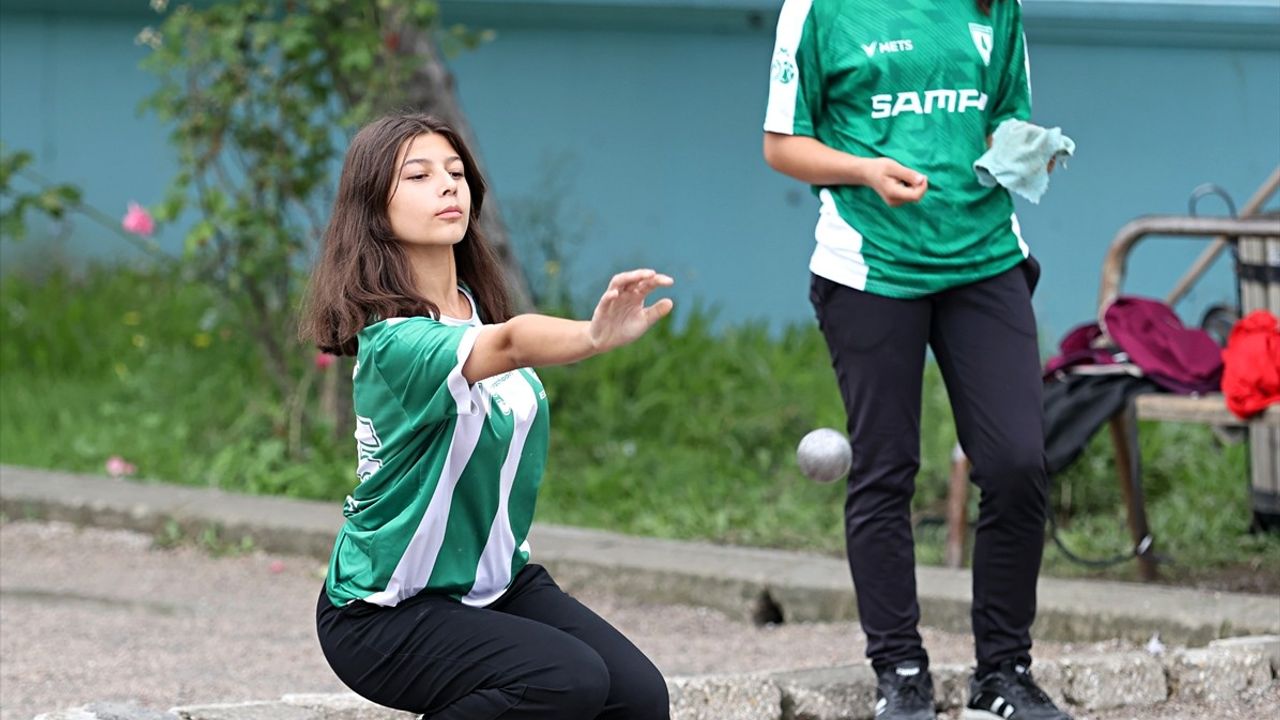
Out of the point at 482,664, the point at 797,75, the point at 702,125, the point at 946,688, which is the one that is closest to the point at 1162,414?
the point at 946,688

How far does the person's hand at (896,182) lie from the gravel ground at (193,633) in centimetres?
126

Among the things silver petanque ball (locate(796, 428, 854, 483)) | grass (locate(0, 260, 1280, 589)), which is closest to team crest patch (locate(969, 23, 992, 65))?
silver petanque ball (locate(796, 428, 854, 483))

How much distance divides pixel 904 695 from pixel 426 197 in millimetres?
1457

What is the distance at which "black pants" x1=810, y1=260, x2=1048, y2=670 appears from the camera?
3.60 metres

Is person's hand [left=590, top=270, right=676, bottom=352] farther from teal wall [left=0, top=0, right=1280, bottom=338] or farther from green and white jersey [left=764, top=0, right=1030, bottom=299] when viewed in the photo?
teal wall [left=0, top=0, right=1280, bottom=338]

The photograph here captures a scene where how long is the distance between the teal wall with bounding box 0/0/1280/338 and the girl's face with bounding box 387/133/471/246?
4601 mm

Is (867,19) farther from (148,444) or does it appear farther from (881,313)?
(148,444)

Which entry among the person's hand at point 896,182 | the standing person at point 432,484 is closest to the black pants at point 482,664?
the standing person at point 432,484

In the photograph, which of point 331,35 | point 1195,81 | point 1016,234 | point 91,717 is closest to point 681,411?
point 331,35

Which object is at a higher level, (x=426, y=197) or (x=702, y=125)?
(x=702, y=125)

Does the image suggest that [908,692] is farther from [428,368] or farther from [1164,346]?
[1164,346]

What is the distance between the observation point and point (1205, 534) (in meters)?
5.60

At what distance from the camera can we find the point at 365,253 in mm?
2971

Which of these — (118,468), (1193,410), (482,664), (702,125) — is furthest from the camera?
(702,125)
